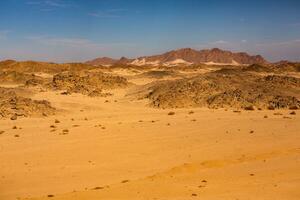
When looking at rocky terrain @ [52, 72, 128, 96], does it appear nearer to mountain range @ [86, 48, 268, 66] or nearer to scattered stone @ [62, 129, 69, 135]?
scattered stone @ [62, 129, 69, 135]

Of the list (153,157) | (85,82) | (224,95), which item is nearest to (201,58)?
(85,82)

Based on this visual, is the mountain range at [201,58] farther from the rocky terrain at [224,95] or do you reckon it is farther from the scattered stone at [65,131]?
the scattered stone at [65,131]

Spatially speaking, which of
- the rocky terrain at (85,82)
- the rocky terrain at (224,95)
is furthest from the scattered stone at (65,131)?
the rocky terrain at (85,82)

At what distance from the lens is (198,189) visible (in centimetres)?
1059

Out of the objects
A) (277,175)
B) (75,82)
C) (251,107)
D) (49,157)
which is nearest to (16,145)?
(49,157)

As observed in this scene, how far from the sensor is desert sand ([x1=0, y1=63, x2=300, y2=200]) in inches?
425

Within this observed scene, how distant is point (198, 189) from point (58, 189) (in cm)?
345

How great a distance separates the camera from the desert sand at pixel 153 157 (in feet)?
35.4

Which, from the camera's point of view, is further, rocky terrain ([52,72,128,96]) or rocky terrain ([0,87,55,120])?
rocky terrain ([52,72,128,96])

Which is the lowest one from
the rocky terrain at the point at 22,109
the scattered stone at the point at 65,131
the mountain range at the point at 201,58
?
the scattered stone at the point at 65,131

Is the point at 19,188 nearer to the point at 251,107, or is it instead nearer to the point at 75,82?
the point at 251,107

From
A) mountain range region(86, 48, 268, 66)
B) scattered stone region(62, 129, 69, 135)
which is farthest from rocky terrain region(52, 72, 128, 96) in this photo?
mountain range region(86, 48, 268, 66)

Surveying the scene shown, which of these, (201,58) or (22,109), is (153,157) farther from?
(201,58)

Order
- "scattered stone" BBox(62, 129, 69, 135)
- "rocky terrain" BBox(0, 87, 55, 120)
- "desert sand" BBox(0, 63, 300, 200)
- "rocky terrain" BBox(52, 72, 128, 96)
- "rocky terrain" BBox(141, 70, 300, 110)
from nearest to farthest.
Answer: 1. "desert sand" BBox(0, 63, 300, 200)
2. "scattered stone" BBox(62, 129, 69, 135)
3. "rocky terrain" BBox(0, 87, 55, 120)
4. "rocky terrain" BBox(141, 70, 300, 110)
5. "rocky terrain" BBox(52, 72, 128, 96)
